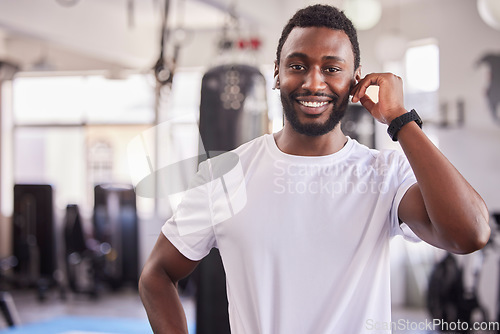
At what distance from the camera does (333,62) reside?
0.96 meters

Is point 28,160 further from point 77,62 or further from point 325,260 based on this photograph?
point 325,260

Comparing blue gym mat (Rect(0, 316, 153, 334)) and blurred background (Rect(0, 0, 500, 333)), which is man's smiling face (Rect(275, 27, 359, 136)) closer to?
blurred background (Rect(0, 0, 500, 333))

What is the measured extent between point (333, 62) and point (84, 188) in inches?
232

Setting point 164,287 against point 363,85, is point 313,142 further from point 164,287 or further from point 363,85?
point 164,287

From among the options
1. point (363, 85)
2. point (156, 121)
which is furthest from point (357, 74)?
point (156, 121)

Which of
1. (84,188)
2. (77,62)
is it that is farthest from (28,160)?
(77,62)

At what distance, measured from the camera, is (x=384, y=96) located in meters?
0.95

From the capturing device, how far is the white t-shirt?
984 mm

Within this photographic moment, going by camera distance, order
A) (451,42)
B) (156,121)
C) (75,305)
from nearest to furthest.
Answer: (451,42), (156,121), (75,305)

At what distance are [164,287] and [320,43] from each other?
51cm

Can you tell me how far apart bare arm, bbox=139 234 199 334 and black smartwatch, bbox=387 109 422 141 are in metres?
0.44

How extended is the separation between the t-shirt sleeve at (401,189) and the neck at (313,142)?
0.34 ft

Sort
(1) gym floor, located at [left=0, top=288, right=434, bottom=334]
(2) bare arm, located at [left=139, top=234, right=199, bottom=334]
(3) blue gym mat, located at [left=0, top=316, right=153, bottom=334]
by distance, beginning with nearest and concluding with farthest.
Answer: (2) bare arm, located at [left=139, top=234, right=199, bottom=334], (3) blue gym mat, located at [left=0, top=316, right=153, bottom=334], (1) gym floor, located at [left=0, top=288, right=434, bottom=334]

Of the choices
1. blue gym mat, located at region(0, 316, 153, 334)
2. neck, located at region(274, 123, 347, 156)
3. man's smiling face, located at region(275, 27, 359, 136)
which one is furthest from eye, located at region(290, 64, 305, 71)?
blue gym mat, located at region(0, 316, 153, 334)
